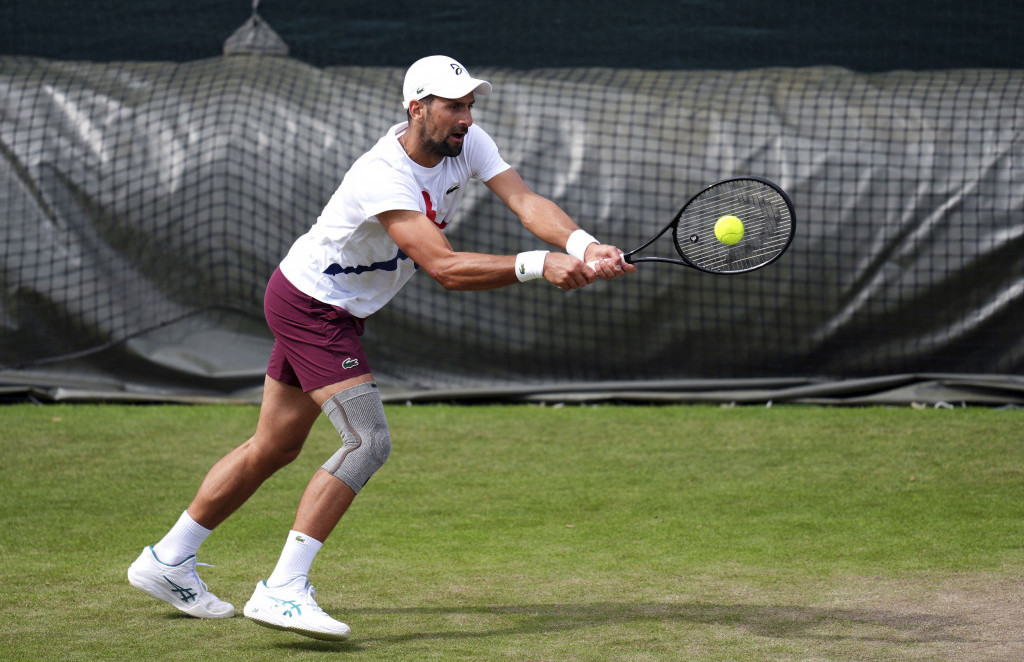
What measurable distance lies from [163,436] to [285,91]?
2.68 m

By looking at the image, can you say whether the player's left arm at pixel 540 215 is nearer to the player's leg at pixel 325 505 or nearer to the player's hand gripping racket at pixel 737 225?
the player's hand gripping racket at pixel 737 225

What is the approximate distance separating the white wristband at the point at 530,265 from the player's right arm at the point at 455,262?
0.02 metres

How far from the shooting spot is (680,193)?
7.98 metres

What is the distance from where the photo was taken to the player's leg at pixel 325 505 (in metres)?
3.65

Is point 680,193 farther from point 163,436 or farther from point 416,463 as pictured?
point 163,436

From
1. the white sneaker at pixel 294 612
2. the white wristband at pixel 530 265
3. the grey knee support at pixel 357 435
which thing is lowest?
the white sneaker at pixel 294 612

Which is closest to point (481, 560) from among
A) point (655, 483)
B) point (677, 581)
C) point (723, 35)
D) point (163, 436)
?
point (677, 581)

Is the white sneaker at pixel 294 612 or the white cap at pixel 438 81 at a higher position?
the white cap at pixel 438 81

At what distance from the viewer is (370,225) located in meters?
3.87

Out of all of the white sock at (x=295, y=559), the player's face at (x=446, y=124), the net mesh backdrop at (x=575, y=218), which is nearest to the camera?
the white sock at (x=295, y=559)

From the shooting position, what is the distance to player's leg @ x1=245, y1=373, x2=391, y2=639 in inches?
144

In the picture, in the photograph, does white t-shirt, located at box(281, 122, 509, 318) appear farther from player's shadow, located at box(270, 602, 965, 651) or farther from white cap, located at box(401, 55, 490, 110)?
player's shadow, located at box(270, 602, 965, 651)

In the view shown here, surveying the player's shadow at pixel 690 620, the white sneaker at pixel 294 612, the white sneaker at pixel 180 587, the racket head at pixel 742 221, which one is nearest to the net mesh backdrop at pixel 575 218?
the racket head at pixel 742 221

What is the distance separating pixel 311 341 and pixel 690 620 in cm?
146
